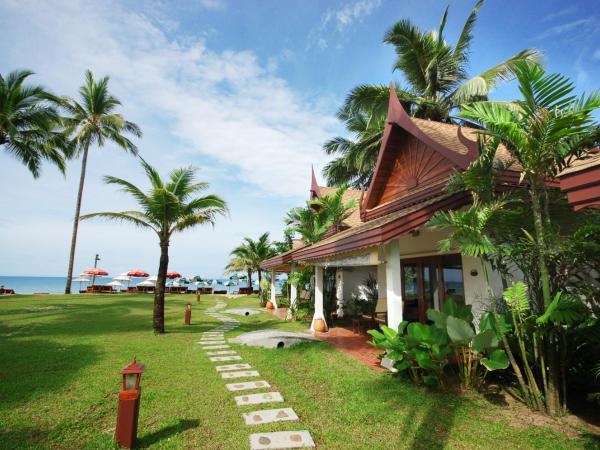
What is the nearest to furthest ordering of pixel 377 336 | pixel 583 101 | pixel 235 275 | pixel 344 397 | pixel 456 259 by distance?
pixel 583 101 → pixel 344 397 → pixel 377 336 → pixel 456 259 → pixel 235 275

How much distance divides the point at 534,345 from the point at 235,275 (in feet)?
116

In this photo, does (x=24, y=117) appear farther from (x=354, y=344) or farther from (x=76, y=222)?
(x=354, y=344)

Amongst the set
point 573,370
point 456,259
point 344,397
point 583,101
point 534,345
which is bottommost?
point 344,397

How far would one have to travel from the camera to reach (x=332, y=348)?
7.95 metres

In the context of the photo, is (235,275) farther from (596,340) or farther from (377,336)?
(596,340)

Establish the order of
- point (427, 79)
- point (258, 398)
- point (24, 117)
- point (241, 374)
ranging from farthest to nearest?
point (427, 79) < point (24, 117) < point (241, 374) < point (258, 398)

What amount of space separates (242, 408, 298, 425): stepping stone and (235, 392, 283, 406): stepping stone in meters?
0.33

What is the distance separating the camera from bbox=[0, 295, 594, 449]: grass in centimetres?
356

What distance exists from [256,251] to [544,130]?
29.5 meters

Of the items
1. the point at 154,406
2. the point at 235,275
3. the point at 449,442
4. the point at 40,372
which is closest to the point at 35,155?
the point at 40,372

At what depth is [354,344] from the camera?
27.8 ft

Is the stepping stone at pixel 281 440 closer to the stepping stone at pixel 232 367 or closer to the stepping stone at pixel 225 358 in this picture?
the stepping stone at pixel 232 367

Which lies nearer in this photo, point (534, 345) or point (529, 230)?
point (534, 345)

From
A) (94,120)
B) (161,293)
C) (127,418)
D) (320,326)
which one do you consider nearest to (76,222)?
(94,120)
